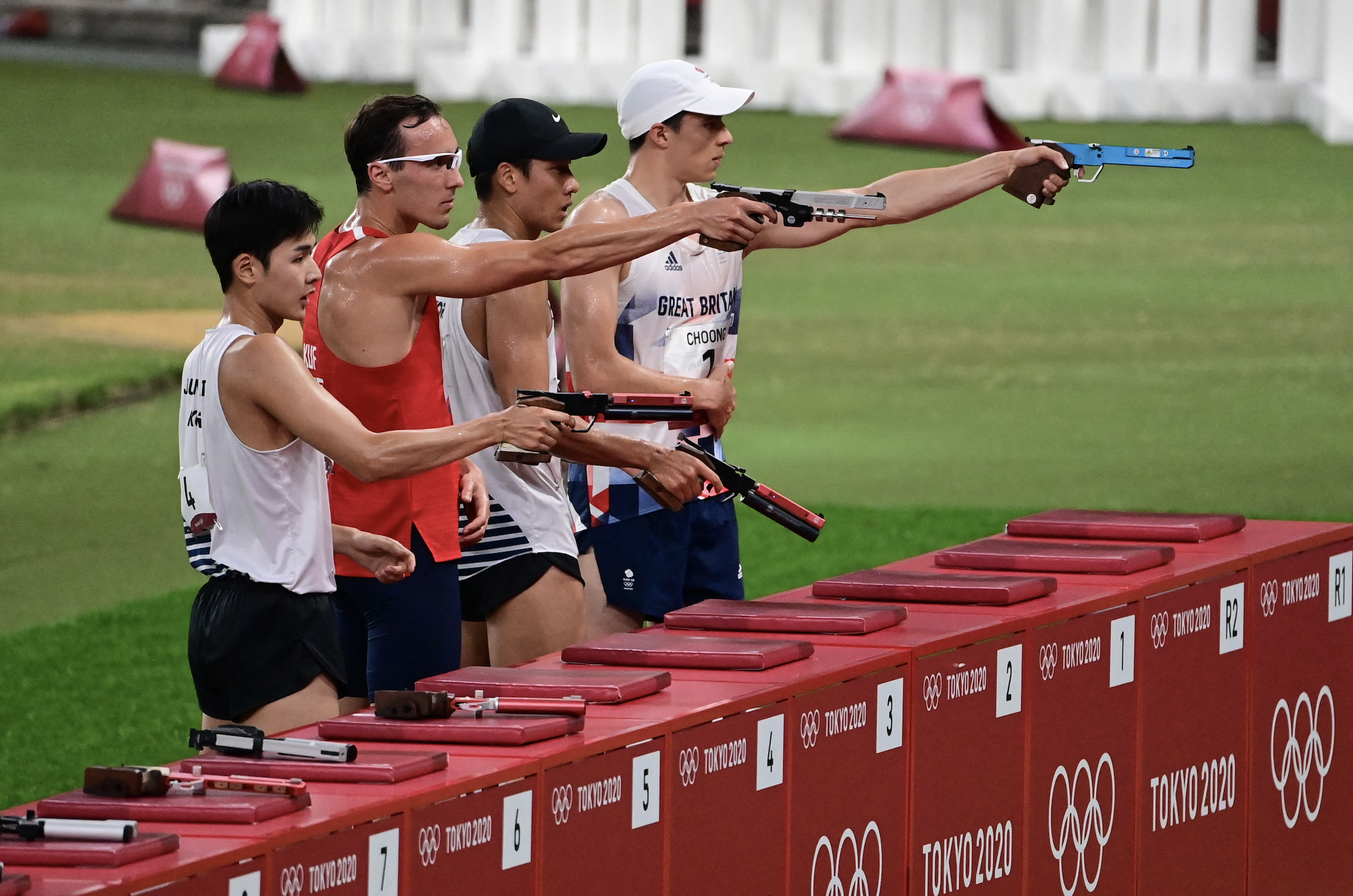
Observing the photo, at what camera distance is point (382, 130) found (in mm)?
5180

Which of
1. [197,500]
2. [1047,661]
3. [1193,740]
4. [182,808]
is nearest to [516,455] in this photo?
[197,500]

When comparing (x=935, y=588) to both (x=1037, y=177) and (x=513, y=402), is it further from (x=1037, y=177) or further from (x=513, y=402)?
(x=1037, y=177)

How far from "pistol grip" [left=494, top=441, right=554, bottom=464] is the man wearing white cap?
1.07m

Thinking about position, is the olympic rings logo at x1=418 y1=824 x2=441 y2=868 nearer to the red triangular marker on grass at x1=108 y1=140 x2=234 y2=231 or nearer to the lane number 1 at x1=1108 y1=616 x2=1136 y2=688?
the lane number 1 at x1=1108 y1=616 x2=1136 y2=688

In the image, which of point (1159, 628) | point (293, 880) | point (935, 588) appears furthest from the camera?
point (1159, 628)

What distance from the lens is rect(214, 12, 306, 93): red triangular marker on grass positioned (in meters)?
28.1

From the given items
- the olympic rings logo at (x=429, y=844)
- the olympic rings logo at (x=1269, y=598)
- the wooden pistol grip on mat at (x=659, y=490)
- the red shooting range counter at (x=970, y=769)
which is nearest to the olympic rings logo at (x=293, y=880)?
the olympic rings logo at (x=429, y=844)

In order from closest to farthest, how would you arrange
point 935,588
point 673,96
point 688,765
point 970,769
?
point 688,765, point 970,769, point 935,588, point 673,96

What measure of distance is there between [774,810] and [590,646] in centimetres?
62

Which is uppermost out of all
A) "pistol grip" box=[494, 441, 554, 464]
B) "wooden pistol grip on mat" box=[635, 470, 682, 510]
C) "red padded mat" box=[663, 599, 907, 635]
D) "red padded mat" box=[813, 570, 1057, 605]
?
"pistol grip" box=[494, 441, 554, 464]

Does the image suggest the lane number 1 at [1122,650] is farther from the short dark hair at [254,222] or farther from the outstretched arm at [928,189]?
the short dark hair at [254,222]

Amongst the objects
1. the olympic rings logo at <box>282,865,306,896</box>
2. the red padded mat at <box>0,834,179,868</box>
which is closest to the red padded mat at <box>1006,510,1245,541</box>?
the olympic rings logo at <box>282,865,306,896</box>

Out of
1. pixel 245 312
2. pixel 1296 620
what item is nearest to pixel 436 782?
pixel 245 312

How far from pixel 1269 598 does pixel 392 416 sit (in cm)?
237
